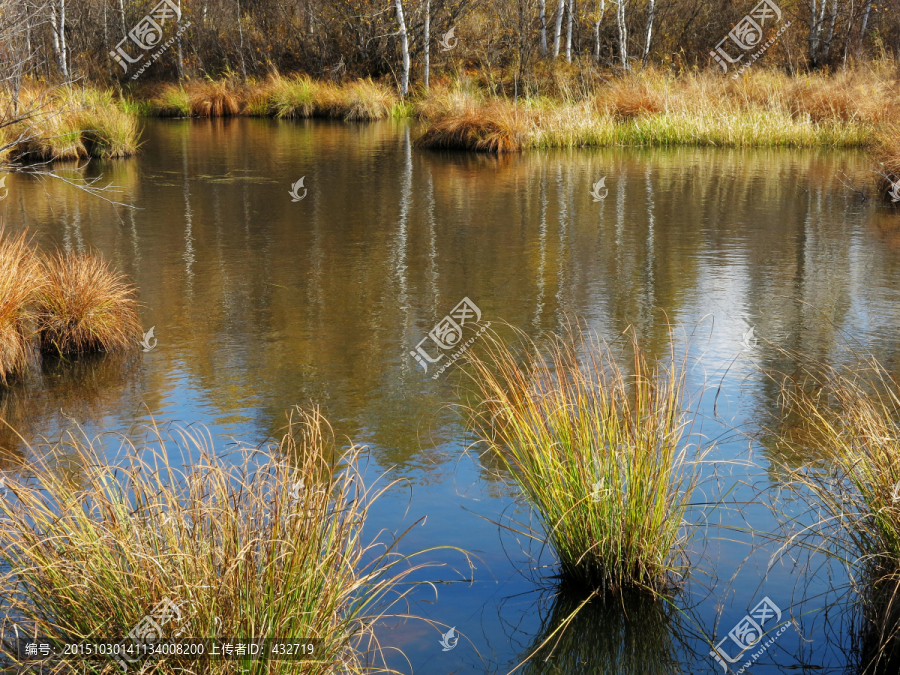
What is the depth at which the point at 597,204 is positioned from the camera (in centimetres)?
1044

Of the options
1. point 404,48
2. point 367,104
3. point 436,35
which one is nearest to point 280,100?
point 367,104

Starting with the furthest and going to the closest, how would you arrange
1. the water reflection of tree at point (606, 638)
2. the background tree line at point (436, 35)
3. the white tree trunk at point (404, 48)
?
the background tree line at point (436, 35)
the white tree trunk at point (404, 48)
the water reflection of tree at point (606, 638)

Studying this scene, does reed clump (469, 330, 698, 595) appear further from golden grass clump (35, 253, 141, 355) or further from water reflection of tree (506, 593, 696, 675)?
golden grass clump (35, 253, 141, 355)

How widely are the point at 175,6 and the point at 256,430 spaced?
97.3ft

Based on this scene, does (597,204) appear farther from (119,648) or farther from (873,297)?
(119,648)

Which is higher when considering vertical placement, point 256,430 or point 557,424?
point 557,424

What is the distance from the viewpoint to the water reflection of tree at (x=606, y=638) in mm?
2883

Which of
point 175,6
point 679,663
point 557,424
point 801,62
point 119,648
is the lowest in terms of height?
point 679,663

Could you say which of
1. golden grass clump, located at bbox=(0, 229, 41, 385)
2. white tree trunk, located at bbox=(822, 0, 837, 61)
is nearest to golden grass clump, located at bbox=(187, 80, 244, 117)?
white tree trunk, located at bbox=(822, 0, 837, 61)

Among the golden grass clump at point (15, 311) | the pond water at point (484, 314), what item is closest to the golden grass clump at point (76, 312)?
the golden grass clump at point (15, 311)

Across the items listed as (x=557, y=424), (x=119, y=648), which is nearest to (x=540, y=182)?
(x=557, y=424)

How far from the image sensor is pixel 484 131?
15711 mm

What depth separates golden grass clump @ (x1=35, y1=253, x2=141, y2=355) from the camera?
564 centimetres

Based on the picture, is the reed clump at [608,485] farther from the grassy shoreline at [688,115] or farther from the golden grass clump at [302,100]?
the golden grass clump at [302,100]
